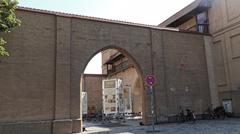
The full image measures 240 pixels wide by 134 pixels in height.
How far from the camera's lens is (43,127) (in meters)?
15.3

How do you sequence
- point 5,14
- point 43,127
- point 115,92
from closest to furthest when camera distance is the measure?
1. point 5,14
2. point 43,127
3. point 115,92

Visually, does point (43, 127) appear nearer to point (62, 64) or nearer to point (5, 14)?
point (62, 64)

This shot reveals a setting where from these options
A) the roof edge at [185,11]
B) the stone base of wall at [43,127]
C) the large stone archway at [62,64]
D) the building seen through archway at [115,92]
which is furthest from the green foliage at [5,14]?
the roof edge at [185,11]

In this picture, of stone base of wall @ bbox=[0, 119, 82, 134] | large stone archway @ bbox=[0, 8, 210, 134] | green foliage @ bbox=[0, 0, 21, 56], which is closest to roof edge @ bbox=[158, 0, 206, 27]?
large stone archway @ bbox=[0, 8, 210, 134]

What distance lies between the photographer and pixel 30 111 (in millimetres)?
15219

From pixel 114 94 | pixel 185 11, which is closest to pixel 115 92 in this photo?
pixel 114 94

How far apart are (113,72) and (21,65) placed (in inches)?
895

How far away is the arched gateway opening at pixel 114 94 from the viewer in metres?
21.7

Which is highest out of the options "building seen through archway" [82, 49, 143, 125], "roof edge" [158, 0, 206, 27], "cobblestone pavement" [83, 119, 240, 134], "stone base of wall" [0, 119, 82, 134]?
"roof edge" [158, 0, 206, 27]

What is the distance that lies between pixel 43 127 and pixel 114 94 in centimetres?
867

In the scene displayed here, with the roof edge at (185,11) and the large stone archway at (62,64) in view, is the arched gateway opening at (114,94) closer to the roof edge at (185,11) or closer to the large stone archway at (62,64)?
the large stone archway at (62,64)

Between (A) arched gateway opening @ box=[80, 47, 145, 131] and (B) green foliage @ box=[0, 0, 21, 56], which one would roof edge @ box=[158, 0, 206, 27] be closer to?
(A) arched gateway opening @ box=[80, 47, 145, 131]

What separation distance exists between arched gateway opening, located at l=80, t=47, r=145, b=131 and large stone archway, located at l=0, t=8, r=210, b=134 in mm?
771

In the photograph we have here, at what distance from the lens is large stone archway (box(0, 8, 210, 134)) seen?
49.6ft
